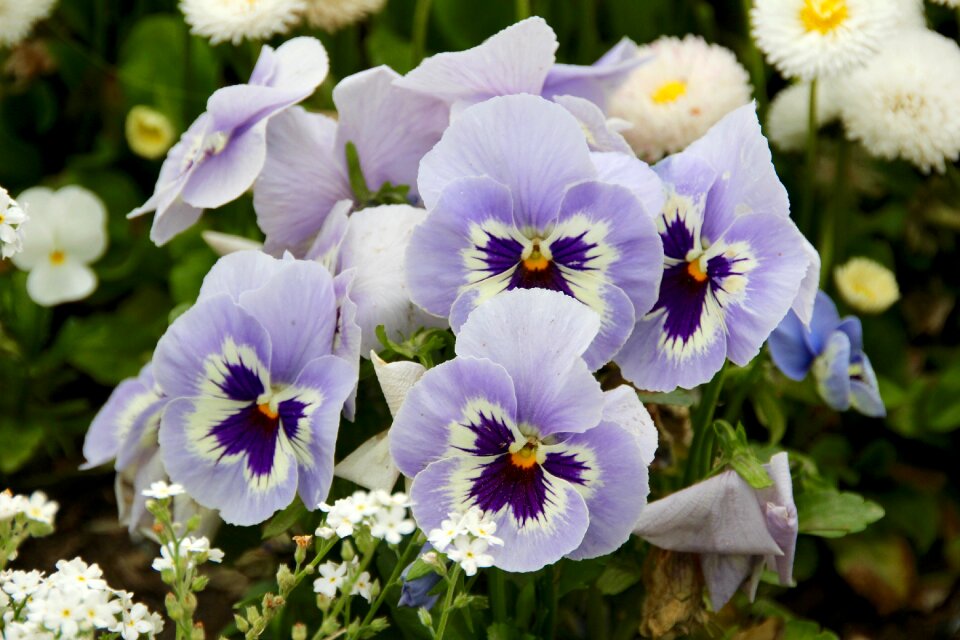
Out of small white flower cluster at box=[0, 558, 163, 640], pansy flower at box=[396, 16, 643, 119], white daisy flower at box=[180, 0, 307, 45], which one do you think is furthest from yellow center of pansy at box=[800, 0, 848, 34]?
small white flower cluster at box=[0, 558, 163, 640]

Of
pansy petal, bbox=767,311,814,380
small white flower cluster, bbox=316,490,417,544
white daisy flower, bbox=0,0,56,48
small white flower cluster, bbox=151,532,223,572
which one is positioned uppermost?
small white flower cluster, bbox=316,490,417,544

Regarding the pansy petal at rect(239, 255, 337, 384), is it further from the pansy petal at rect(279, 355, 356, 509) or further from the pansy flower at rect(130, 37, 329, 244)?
the pansy flower at rect(130, 37, 329, 244)

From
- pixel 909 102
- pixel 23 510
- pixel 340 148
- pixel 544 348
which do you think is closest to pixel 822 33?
pixel 909 102

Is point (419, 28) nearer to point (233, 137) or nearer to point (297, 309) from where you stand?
point (233, 137)

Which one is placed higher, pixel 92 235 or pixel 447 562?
pixel 447 562

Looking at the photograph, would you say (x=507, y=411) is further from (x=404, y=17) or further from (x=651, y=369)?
(x=404, y=17)

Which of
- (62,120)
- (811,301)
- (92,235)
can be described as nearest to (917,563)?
(811,301)
